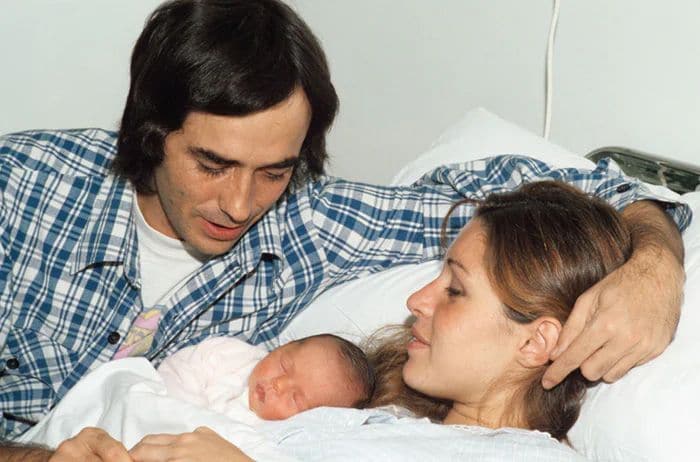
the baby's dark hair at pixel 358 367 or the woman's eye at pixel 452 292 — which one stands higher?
the woman's eye at pixel 452 292

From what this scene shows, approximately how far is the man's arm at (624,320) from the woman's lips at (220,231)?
68cm

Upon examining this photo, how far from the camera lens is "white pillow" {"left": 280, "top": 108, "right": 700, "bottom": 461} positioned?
152cm

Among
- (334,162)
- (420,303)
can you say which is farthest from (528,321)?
(334,162)

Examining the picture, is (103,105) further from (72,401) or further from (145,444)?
(145,444)

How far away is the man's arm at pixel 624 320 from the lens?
1530 mm

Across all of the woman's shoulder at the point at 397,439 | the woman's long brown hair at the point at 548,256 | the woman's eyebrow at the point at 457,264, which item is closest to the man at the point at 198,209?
the woman's long brown hair at the point at 548,256

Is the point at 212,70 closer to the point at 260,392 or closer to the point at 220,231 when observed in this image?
the point at 220,231

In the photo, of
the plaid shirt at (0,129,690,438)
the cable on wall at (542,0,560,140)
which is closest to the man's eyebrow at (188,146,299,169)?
the plaid shirt at (0,129,690,438)

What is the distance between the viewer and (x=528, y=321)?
1591 mm

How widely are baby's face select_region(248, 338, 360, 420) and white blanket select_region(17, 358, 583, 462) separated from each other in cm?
6

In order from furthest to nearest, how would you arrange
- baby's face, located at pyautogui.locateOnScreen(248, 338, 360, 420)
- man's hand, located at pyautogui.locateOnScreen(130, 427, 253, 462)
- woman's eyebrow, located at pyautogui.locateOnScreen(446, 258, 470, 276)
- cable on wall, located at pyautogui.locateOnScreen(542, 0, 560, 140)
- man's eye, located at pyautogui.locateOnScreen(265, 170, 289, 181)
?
cable on wall, located at pyautogui.locateOnScreen(542, 0, 560, 140)
man's eye, located at pyautogui.locateOnScreen(265, 170, 289, 181)
baby's face, located at pyautogui.locateOnScreen(248, 338, 360, 420)
woman's eyebrow, located at pyautogui.locateOnScreen(446, 258, 470, 276)
man's hand, located at pyautogui.locateOnScreen(130, 427, 253, 462)

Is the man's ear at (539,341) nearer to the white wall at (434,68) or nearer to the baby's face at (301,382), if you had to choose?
the baby's face at (301,382)

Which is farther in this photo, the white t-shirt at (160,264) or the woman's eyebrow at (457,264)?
the white t-shirt at (160,264)

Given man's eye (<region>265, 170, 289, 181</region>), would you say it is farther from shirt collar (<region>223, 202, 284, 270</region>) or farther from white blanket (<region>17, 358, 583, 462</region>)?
white blanket (<region>17, 358, 583, 462</region>)
